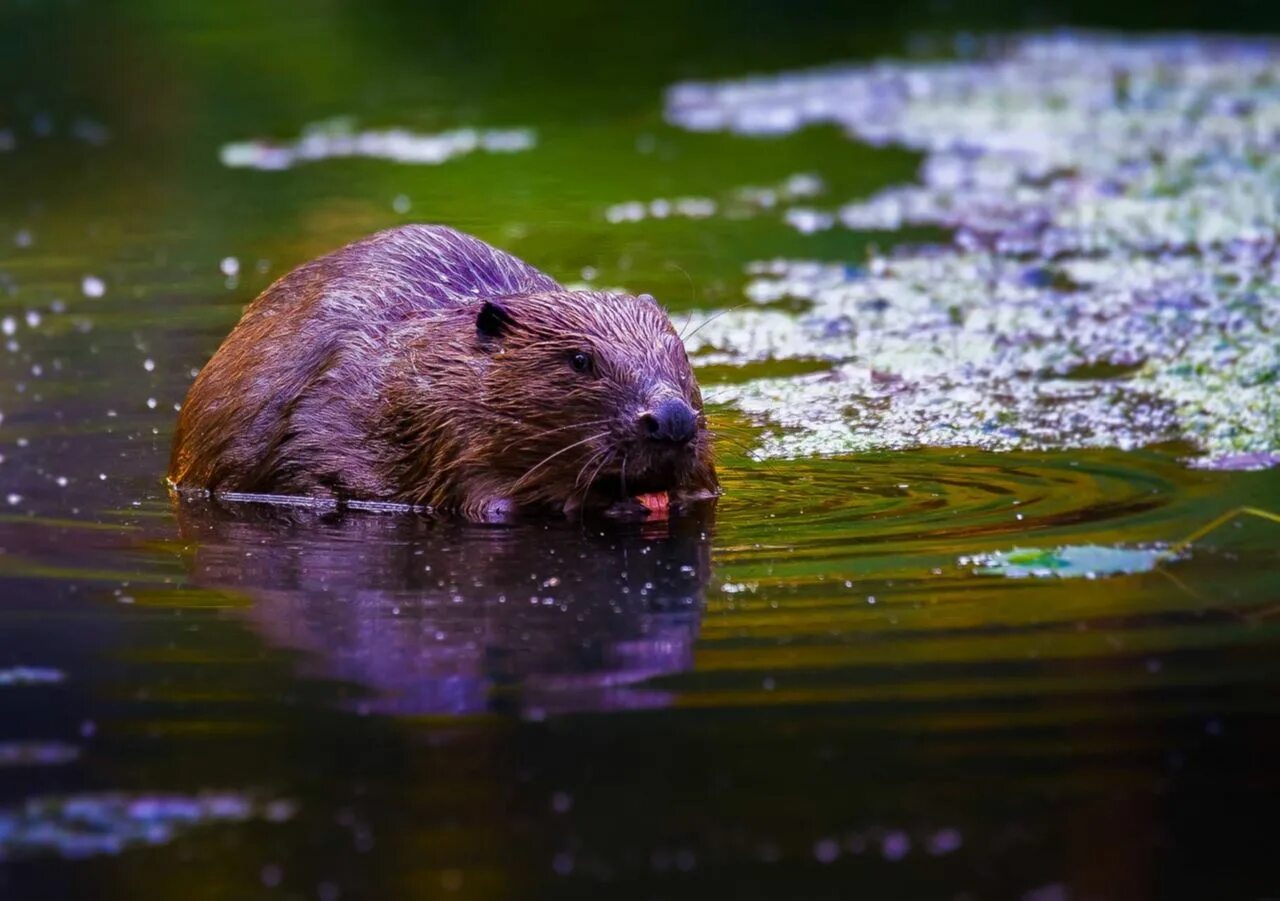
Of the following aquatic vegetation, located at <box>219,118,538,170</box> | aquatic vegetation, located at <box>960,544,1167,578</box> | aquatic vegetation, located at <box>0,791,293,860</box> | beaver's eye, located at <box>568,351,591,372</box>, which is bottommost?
aquatic vegetation, located at <box>0,791,293,860</box>

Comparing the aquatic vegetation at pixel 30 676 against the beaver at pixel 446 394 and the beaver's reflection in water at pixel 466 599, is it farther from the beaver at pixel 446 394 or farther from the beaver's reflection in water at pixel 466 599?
the beaver at pixel 446 394

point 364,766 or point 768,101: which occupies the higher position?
point 768,101

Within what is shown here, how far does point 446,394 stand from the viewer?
18.5ft

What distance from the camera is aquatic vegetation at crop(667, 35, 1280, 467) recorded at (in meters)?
6.43

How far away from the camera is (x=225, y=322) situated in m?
8.50

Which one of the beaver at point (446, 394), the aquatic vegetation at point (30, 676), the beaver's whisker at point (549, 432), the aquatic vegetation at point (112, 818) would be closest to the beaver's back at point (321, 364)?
the beaver at point (446, 394)

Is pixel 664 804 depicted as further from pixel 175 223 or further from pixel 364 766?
pixel 175 223

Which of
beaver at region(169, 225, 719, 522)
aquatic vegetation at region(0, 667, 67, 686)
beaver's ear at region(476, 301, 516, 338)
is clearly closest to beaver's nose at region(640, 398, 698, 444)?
beaver at region(169, 225, 719, 522)

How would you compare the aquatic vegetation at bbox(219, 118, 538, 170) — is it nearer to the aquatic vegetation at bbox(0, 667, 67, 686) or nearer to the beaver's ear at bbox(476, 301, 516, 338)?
the beaver's ear at bbox(476, 301, 516, 338)

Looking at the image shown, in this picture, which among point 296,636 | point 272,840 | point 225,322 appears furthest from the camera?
point 225,322

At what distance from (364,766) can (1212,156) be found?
9524 mm

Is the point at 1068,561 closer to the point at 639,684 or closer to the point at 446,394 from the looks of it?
the point at 639,684

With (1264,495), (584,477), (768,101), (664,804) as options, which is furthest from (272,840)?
(768,101)

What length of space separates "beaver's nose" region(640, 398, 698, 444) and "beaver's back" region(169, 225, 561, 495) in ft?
2.94
